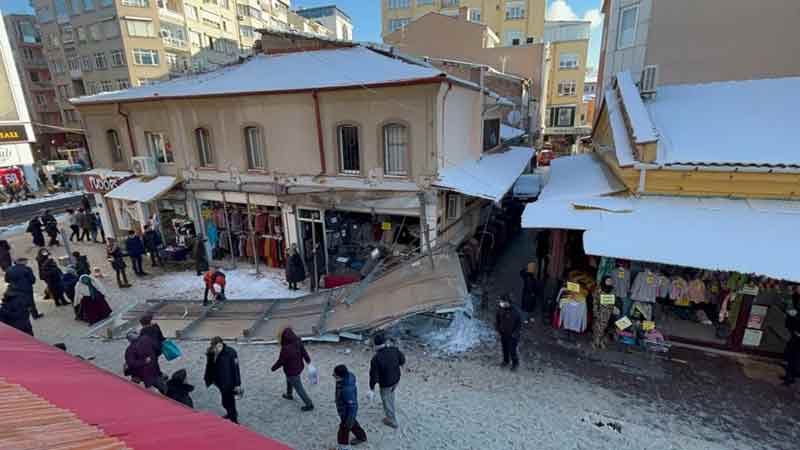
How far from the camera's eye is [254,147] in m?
13.0

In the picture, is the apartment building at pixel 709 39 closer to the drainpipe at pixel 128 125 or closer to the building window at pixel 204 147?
the building window at pixel 204 147

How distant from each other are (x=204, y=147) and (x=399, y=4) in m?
35.7

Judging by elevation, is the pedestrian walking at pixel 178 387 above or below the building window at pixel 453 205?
below

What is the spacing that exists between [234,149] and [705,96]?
50.6ft

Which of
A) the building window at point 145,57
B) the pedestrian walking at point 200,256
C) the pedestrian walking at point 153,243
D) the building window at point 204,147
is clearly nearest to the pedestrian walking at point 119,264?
the pedestrian walking at point 153,243

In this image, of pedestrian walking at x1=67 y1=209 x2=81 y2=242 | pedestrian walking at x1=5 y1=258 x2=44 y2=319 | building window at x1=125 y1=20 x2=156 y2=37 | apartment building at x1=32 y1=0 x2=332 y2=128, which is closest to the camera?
pedestrian walking at x1=5 y1=258 x2=44 y2=319

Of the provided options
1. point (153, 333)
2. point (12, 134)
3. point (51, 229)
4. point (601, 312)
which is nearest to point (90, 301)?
point (153, 333)

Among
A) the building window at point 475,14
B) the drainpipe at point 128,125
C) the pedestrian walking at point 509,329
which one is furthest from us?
the building window at point 475,14

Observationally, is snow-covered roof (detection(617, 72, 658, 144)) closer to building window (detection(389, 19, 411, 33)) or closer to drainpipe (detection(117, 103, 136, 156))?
drainpipe (detection(117, 103, 136, 156))

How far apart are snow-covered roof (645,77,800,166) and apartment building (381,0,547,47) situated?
100ft

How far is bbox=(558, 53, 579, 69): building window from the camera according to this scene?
3859 centimetres

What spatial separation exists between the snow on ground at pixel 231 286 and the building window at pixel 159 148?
4.57m

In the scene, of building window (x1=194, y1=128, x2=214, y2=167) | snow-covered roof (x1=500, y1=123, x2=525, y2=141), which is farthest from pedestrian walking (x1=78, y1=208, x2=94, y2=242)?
snow-covered roof (x1=500, y1=123, x2=525, y2=141)

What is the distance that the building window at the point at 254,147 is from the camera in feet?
41.5
